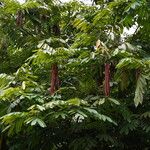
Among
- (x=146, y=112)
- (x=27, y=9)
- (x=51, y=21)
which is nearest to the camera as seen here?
(x=146, y=112)

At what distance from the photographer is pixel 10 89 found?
14.2 feet

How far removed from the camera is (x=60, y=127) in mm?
4973

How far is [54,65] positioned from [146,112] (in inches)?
51.8

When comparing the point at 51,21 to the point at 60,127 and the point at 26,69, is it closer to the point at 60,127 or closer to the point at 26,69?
the point at 26,69

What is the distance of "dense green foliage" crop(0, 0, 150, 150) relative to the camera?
167 inches

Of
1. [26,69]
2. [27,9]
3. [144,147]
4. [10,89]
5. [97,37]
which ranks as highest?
[27,9]

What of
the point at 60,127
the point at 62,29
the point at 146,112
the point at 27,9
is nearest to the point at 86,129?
the point at 60,127

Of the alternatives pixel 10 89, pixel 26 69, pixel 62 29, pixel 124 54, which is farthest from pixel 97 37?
pixel 62 29

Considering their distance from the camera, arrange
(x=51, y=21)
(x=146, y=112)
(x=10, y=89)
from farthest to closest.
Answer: (x=51, y=21)
(x=146, y=112)
(x=10, y=89)

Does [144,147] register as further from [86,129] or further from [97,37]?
[97,37]

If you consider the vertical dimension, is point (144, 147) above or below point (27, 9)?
below

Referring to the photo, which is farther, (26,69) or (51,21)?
(51,21)

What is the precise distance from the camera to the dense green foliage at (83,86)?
4243mm

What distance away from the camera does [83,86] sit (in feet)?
16.9
